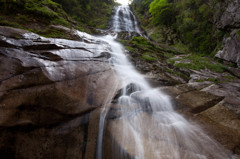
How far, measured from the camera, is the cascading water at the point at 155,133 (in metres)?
2.51

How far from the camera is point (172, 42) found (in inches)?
563

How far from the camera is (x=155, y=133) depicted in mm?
2916

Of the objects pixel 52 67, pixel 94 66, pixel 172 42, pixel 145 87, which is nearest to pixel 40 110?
pixel 52 67

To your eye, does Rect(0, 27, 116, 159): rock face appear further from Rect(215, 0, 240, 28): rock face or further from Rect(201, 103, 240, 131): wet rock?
Rect(215, 0, 240, 28): rock face

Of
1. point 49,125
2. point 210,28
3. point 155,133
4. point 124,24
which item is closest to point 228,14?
point 210,28

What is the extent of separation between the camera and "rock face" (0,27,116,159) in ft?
8.01

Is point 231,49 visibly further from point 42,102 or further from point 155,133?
point 42,102

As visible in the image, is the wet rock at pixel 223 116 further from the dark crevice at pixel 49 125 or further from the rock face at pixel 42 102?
the dark crevice at pixel 49 125

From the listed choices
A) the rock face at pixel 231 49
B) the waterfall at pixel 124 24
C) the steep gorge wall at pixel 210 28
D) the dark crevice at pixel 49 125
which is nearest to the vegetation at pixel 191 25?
the steep gorge wall at pixel 210 28

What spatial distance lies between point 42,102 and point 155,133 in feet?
9.48

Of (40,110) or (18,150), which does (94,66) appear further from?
(18,150)

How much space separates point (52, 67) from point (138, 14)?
27.8 meters

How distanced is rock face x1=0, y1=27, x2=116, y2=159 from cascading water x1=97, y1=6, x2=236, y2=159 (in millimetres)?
572

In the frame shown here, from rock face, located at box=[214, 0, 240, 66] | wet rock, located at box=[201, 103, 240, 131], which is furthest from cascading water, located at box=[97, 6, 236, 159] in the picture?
rock face, located at box=[214, 0, 240, 66]
